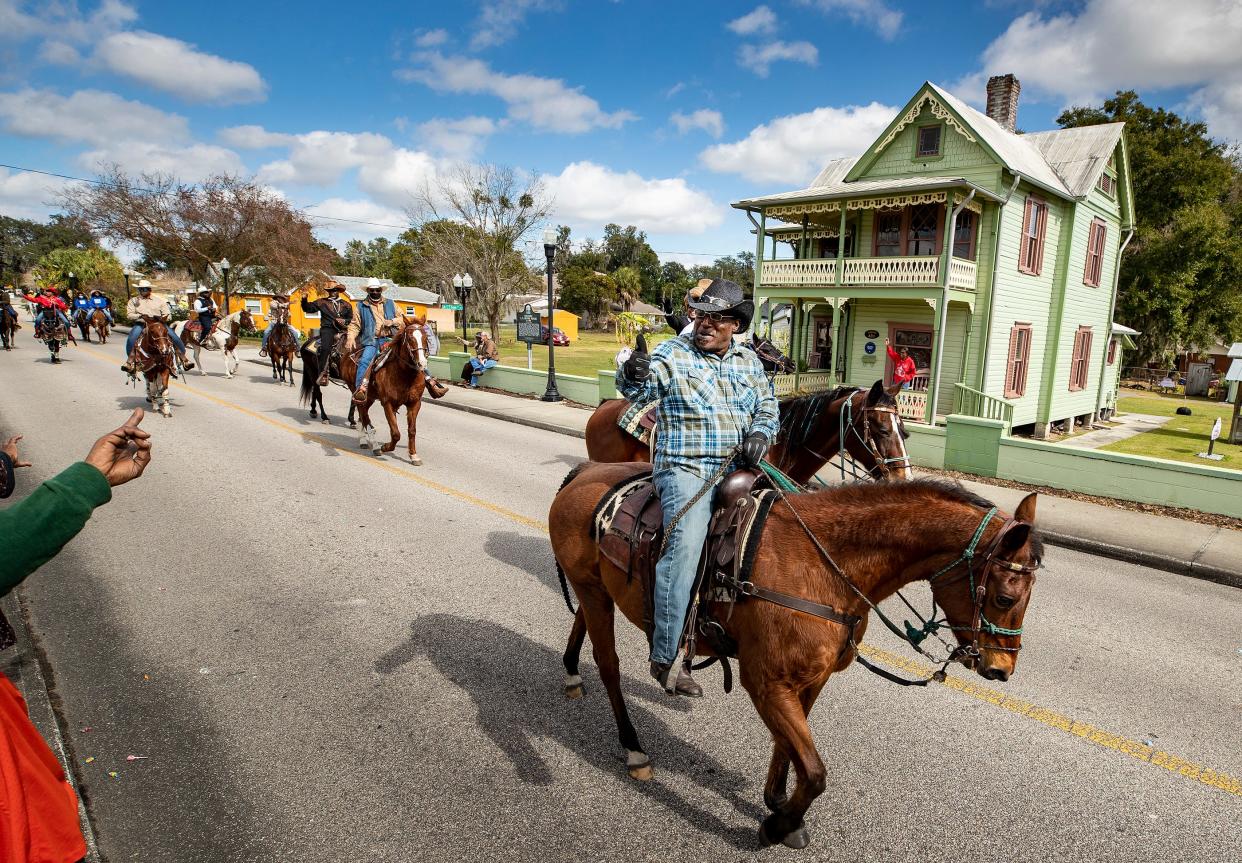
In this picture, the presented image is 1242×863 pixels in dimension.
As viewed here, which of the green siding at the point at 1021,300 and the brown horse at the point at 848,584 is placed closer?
the brown horse at the point at 848,584

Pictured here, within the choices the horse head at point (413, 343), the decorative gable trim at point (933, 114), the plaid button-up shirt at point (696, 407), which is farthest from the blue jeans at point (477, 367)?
the plaid button-up shirt at point (696, 407)

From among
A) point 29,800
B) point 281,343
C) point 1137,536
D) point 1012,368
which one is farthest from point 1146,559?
point 281,343

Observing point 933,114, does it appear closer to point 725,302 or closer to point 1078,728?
point 1078,728

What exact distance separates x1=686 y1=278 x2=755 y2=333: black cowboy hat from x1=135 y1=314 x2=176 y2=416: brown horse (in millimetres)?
14845

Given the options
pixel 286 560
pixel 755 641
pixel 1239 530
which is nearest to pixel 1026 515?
pixel 755 641

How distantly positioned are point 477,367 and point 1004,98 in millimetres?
19584

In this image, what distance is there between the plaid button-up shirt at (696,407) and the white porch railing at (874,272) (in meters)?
16.1

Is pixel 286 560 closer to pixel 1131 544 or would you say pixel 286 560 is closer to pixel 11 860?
pixel 11 860

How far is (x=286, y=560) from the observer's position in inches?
276

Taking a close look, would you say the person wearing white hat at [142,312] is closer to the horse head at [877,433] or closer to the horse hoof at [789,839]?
the horse head at [877,433]

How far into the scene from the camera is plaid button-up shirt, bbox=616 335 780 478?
3.63 meters

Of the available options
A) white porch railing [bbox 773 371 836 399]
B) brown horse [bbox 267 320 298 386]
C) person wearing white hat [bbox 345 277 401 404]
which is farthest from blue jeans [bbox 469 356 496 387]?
white porch railing [bbox 773 371 836 399]

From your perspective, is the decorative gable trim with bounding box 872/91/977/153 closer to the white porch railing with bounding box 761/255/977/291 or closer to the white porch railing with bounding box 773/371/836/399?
the white porch railing with bounding box 761/255/977/291

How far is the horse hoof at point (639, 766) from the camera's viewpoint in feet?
12.8
